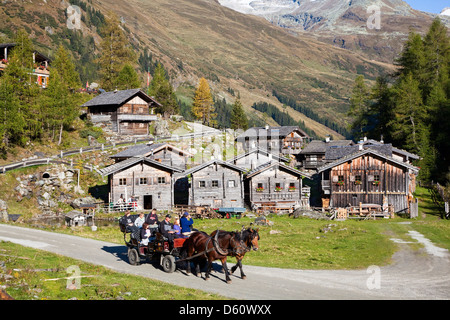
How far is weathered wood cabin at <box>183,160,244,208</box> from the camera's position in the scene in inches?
2114

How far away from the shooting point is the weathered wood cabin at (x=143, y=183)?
52.0 meters

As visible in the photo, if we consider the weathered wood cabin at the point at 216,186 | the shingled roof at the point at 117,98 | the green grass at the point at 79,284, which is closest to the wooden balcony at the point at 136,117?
the shingled roof at the point at 117,98

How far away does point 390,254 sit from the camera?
25828mm

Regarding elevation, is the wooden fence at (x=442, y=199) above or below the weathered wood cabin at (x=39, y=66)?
below

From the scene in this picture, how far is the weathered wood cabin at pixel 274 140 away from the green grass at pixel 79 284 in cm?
7008

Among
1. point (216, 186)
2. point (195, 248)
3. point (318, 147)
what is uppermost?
point (318, 147)

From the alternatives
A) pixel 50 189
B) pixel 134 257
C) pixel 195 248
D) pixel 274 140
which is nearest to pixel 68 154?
pixel 50 189

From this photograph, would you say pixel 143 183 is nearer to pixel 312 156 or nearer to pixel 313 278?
pixel 313 278

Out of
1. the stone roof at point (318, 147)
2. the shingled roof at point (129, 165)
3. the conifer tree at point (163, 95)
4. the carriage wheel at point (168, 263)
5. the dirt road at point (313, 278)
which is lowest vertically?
the dirt road at point (313, 278)

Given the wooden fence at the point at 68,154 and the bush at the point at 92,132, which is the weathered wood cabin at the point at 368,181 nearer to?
the wooden fence at the point at 68,154

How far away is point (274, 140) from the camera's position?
3558 inches

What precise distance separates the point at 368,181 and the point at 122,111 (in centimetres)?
Answer: 4451

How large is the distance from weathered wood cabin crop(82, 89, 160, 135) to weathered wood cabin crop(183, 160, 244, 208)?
27.8 metres

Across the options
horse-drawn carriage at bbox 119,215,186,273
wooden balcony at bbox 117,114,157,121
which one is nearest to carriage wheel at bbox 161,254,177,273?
horse-drawn carriage at bbox 119,215,186,273
